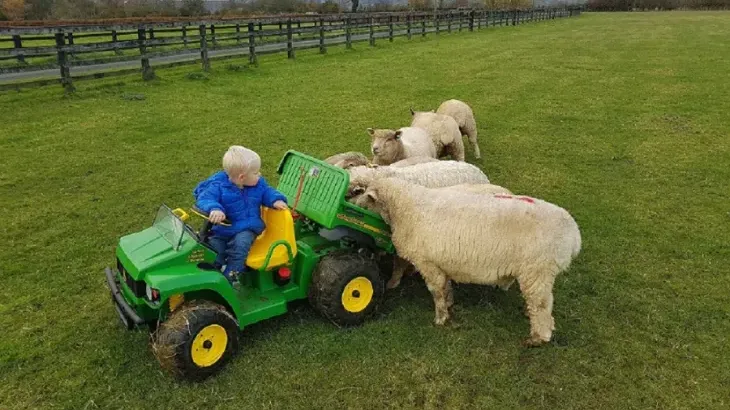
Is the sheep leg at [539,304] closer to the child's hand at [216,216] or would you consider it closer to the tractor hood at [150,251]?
the child's hand at [216,216]

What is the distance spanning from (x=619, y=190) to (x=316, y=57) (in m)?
16.5

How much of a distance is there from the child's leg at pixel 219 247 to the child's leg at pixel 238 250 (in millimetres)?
61

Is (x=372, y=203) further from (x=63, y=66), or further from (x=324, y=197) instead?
(x=63, y=66)

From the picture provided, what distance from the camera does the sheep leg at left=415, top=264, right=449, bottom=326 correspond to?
5.07 meters

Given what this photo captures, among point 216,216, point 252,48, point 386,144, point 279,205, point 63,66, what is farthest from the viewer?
point 252,48

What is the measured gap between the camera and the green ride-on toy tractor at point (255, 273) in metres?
4.19

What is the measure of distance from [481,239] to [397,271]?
1173 millimetres

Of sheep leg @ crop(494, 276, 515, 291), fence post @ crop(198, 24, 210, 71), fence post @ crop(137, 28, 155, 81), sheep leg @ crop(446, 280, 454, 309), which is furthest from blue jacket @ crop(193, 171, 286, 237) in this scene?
fence post @ crop(198, 24, 210, 71)

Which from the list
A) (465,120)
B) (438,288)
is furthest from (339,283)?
(465,120)

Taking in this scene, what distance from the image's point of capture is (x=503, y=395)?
13.8 ft

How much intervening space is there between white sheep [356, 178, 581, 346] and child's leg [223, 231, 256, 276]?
4.36 ft

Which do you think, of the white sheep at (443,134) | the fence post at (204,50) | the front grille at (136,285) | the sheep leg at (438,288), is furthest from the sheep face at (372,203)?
the fence post at (204,50)

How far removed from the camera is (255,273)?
489 centimetres

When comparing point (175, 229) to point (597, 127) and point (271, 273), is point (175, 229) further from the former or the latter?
point (597, 127)
